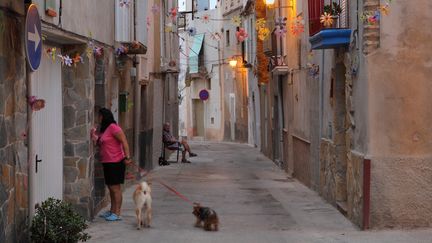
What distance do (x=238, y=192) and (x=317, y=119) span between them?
7.55ft

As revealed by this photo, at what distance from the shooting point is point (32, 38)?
273 inches

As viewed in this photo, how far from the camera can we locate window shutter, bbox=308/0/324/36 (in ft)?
45.6

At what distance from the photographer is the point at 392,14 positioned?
9742 mm

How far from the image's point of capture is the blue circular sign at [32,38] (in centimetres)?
677

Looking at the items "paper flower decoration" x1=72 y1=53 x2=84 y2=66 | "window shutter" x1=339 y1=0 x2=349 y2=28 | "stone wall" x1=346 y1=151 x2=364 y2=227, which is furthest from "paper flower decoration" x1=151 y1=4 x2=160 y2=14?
"stone wall" x1=346 y1=151 x2=364 y2=227

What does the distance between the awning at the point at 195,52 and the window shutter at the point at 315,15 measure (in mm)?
32908

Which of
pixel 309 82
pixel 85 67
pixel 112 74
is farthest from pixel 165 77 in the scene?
pixel 85 67

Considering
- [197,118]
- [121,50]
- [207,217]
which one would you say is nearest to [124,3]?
[121,50]

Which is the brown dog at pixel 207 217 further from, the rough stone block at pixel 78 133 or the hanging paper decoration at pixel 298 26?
the hanging paper decoration at pixel 298 26

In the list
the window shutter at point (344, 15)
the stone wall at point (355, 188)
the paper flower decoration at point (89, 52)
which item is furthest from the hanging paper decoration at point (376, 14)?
the paper flower decoration at point (89, 52)

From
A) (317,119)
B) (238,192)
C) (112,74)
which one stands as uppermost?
(112,74)

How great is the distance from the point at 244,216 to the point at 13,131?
5312mm

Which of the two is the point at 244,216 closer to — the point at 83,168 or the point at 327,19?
the point at 83,168

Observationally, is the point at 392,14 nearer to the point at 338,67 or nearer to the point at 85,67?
the point at 338,67
